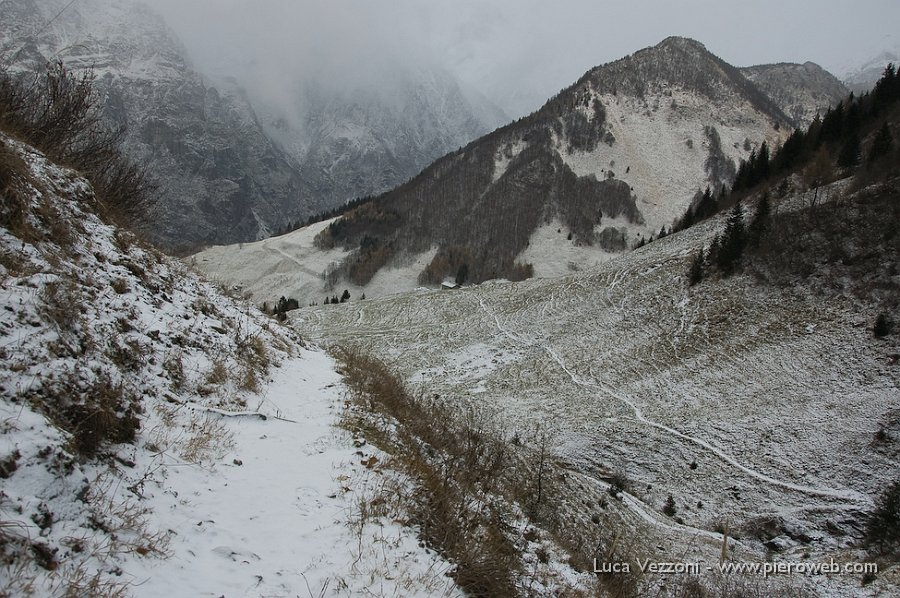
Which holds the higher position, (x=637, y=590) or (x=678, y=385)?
(x=678, y=385)

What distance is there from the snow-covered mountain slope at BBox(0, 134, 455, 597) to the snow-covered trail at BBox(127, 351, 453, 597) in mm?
18

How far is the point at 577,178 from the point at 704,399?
114612 millimetres

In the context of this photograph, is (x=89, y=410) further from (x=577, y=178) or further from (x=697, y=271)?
(x=577, y=178)

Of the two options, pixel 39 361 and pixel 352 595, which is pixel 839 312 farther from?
pixel 39 361

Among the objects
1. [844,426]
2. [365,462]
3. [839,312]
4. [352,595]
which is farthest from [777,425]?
[352,595]

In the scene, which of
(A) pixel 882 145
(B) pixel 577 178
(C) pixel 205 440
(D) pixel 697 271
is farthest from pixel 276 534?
(B) pixel 577 178

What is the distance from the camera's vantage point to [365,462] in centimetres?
636

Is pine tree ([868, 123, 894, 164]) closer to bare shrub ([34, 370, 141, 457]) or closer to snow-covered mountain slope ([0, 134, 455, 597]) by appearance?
snow-covered mountain slope ([0, 134, 455, 597])

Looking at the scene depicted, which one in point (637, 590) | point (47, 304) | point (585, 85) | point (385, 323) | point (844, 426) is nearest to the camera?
point (47, 304)

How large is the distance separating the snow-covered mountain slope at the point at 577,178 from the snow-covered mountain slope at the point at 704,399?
69.9m

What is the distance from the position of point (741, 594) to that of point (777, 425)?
40.2 feet

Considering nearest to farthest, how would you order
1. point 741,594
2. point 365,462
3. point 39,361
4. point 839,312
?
1. point 39,361
2. point 365,462
3. point 741,594
4. point 839,312

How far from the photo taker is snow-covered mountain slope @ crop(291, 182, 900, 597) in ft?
43.8

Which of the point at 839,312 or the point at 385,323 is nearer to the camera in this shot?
the point at 839,312
